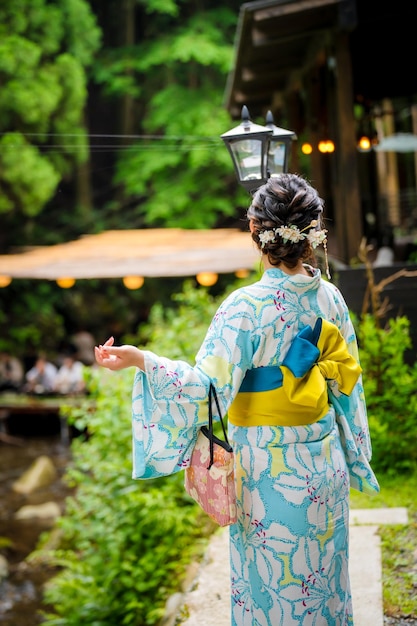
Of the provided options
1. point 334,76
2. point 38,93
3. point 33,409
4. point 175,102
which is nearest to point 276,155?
point 334,76

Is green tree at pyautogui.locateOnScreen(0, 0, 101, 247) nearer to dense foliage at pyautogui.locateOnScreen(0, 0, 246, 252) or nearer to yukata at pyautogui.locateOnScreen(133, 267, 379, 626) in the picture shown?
dense foliage at pyautogui.locateOnScreen(0, 0, 246, 252)

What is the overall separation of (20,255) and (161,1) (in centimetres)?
873

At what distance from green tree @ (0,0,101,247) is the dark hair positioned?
13636 mm

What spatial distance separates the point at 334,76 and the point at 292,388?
18.8 ft

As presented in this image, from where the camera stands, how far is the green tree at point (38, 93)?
16469mm

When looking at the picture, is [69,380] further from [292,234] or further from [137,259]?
[292,234]

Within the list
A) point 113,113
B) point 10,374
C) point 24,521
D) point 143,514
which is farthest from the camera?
point 113,113

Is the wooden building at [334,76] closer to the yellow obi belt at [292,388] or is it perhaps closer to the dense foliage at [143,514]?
the dense foliage at [143,514]

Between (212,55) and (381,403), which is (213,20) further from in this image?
(381,403)

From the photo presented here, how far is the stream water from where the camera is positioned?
7742 mm

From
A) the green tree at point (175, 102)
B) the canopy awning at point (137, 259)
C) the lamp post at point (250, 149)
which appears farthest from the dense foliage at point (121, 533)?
the green tree at point (175, 102)

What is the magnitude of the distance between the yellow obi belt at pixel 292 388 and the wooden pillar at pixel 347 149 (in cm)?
462

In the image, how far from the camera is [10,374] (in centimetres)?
1608

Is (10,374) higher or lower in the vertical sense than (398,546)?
lower
